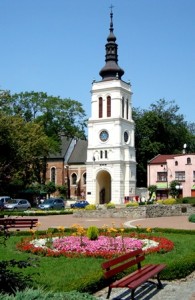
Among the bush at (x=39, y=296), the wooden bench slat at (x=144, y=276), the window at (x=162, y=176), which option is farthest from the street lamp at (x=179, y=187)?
the bush at (x=39, y=296)

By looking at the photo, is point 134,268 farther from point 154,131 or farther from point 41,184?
point 154,131

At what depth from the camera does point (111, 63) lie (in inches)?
2638

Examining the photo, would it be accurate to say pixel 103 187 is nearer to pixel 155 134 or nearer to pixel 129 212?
pixel 155 134

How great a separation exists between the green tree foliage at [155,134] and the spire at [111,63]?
1117cm

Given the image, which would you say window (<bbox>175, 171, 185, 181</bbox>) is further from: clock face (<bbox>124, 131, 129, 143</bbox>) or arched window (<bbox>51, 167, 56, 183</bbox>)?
arched window (<bbox>51, 167, 56, 183</bbox>)

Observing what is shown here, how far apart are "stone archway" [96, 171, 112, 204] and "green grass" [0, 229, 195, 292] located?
4874 centimetres

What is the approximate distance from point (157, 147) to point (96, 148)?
Answer: 12.6 m

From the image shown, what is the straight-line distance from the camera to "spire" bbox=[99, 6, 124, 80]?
66.3 metres

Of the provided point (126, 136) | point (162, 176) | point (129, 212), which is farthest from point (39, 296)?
point (126, 136)

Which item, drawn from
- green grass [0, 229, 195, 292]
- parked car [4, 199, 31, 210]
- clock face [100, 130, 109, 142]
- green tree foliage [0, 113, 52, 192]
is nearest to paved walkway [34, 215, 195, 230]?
green tree foliage [0, 113, 52, 192]

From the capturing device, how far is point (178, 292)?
31.5 ft

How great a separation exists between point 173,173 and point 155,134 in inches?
500

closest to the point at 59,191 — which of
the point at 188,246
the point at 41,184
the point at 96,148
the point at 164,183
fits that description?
the point at 41,184

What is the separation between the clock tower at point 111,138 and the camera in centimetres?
6272
